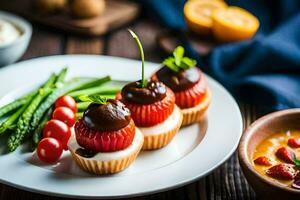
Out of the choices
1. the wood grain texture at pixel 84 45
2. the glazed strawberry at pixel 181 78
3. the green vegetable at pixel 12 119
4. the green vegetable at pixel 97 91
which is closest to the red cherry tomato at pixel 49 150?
the green vegetable at pixel 12 119

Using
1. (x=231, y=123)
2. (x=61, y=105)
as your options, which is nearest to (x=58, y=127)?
(x=61, y=105)

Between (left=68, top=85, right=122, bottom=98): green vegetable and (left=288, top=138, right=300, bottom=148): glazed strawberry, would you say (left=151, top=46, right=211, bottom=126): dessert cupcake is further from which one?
(left=288, top=138, right=300, bottom=148): glazed strawberry

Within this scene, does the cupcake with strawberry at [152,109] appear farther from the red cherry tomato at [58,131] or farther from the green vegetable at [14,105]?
the green vegetable at [14,105]

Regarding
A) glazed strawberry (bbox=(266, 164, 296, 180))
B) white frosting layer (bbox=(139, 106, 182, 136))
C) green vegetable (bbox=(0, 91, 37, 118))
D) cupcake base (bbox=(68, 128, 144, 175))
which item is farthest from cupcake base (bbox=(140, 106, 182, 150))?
green vegetable (bbox=(0, 91, 37, 118))

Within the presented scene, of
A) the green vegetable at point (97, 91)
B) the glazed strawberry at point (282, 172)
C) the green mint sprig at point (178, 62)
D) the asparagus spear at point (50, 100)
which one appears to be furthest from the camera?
the green vegetable at point (97, 91)

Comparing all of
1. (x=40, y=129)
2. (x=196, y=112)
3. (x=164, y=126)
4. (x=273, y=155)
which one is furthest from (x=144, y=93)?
(x=273, y=155)

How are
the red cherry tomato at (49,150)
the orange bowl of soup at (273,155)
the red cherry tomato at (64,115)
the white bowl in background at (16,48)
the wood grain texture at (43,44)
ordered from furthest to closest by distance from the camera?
the wood grain texture at (43,44), the white bowl in background at (16,48), the red cherry tomato at (64,115), the red cherry tomato at (49,150), the orange bowl of soup at (273,155)
